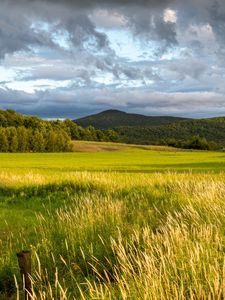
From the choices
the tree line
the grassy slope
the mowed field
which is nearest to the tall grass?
the mowed field

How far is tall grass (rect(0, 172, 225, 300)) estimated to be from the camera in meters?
5.45

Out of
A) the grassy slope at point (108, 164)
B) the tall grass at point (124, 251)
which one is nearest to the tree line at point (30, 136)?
the grassy slope at point (108, 164)

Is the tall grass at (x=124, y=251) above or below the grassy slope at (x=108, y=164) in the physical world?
above

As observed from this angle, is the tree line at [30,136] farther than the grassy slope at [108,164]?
Yes

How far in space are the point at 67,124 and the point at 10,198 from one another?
155 metres

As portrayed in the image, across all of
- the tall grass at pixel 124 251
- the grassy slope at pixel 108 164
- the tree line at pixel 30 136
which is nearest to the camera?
the tall grass at pixel 124 251

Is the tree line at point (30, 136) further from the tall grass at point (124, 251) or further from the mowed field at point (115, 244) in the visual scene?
the tall grass at point (124, 251)

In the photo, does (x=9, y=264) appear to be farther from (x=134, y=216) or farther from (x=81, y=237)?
(x=134, y=216)

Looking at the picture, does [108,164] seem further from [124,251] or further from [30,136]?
[30,136]

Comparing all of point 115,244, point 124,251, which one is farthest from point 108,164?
point 124,251

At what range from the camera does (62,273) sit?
8047mm

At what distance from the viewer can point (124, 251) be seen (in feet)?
19.3

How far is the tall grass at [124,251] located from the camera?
5.45 m

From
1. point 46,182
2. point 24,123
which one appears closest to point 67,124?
point 24,123
